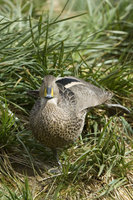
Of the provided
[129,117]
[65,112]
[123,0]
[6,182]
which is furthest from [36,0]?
[6,182]

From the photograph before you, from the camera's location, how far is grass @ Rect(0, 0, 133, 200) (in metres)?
3.73

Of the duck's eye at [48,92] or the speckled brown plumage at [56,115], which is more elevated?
the duck's eye at [48,92]

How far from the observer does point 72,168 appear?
378 centimetres

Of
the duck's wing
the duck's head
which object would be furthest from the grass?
the duck's head

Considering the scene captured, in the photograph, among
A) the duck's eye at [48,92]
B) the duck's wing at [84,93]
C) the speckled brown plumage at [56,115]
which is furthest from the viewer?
the duck's wing at [84,93]

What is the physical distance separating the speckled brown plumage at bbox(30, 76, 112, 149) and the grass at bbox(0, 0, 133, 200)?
228 millimetres

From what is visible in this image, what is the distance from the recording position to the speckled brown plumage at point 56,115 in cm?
376

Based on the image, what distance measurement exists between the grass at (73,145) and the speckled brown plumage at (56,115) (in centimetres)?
23

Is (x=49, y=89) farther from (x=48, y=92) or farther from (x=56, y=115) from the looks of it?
(x=56, y=115)

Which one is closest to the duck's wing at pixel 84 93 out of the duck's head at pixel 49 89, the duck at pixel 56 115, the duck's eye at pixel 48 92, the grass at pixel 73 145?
the duck at pixel 56 115

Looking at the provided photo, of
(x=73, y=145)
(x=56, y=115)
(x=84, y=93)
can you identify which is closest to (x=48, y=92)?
(x=56, y=115)

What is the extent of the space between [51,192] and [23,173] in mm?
314

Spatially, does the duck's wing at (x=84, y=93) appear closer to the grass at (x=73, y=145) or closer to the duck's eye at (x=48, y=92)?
the grass at (x=73, y=145)

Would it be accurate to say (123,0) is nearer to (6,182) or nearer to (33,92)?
(33,92)
